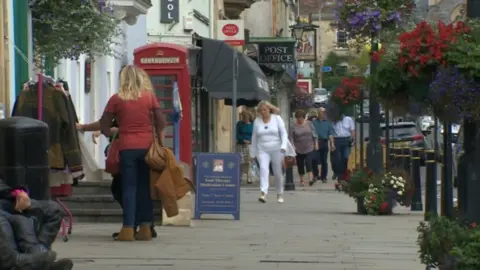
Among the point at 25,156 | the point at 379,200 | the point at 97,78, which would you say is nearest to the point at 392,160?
the point at 379,200

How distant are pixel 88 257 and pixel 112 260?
0.34m

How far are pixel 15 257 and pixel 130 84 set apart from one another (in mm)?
4726

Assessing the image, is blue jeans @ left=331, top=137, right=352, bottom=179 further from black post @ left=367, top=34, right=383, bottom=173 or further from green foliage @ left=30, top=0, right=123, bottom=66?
green foliage @ left=30, top=0, right=123, bottom=66

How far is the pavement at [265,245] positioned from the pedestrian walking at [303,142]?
30.2ft

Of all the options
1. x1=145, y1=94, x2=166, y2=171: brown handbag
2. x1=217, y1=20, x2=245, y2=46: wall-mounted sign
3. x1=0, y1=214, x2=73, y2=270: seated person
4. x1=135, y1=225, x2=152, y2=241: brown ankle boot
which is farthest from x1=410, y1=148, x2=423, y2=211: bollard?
x1=217, y1=20, x2=245, y2=46: wall-mounted sign

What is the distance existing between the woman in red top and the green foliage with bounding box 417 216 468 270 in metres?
4.39

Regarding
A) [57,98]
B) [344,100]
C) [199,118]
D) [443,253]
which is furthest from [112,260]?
[199,118]

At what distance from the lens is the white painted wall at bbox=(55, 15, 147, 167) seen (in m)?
19.7

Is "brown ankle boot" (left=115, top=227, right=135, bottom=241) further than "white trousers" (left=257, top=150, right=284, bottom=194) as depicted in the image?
No

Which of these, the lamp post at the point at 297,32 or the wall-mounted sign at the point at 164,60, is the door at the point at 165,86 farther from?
the lamp post at the point at 297,32

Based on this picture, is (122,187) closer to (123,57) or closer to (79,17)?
(79,17)

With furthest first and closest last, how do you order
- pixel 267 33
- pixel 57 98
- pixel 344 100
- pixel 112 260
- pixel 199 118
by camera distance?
pixel 267 33
pixel 199 118
pixel 344 100
pixel 57 98
pixel 112 260

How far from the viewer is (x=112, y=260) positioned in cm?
1095

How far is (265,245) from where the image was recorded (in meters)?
12.6
